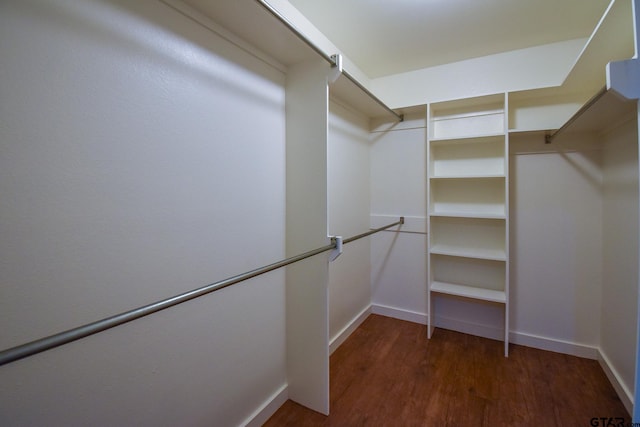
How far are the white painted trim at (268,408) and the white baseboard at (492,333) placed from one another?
160 cm

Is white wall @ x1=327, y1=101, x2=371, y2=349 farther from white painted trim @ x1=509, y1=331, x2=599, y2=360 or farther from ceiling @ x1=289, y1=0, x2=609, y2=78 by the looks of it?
white painted trim @ x1=509, y1=331, x2=599, y2=360

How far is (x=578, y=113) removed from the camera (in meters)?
1.77

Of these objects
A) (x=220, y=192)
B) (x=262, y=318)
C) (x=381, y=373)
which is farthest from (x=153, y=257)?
(x=381, y=373)

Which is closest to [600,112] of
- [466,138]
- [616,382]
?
[466,138]

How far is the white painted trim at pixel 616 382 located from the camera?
1718mm

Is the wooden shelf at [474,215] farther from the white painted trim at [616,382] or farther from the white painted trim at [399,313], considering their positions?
the white painted trim at [616,382]

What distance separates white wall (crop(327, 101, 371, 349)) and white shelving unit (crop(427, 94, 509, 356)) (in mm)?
669

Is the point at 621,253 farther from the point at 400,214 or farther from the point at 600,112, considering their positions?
the point at 400,214

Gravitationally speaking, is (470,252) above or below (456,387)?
above

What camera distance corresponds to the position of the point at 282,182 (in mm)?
1813

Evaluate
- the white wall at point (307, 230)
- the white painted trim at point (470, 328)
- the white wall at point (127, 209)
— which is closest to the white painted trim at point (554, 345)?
the white painted trim at point (470, 328)

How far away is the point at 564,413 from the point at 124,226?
2677mm

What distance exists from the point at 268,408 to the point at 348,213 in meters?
1.66

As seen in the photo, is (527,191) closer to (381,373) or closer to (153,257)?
(381,373)
